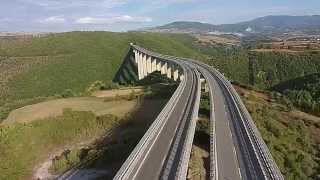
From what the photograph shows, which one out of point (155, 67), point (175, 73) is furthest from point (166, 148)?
point (155, 67)

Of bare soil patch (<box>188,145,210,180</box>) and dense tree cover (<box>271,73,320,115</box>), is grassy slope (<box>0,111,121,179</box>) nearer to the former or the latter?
bare soil patch (<box>188,145,210,180</box>)

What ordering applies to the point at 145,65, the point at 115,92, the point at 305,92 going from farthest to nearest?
the point at 145,65
the point at 115,92
the point at 305,92

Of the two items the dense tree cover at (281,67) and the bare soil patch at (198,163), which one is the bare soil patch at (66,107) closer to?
the bare soil patch at (198,163)

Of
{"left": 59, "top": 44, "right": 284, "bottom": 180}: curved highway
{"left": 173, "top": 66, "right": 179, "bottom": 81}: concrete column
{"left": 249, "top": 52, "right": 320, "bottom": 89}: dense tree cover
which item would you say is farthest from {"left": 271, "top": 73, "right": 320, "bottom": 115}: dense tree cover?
{"left": 173, "top": 66, "right": 179, "bottom": 81}: concrete column

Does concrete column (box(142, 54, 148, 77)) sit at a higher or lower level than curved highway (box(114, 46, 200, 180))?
higher

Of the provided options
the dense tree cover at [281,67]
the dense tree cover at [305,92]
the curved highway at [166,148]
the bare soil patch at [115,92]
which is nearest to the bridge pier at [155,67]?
the bare soil patch at [115,92]

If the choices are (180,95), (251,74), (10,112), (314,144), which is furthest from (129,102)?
(251,74)

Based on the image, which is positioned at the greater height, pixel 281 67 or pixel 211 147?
pixel 281 67

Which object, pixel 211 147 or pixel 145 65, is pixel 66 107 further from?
pixel 145 65

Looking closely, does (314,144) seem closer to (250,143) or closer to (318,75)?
(250,143)

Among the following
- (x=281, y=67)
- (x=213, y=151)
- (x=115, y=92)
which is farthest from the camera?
(x=281, y=67)

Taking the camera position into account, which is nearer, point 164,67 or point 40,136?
point 40,136
